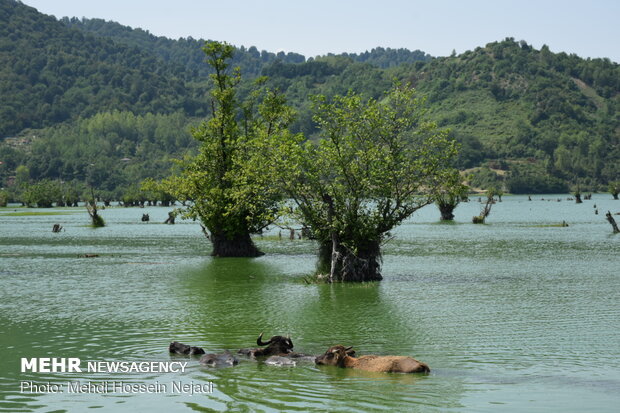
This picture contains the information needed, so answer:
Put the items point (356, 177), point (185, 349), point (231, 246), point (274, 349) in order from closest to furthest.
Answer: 1. point (274, 349)
2. point (185, 349)
3. point (356, 177)
4. point (231, 246)

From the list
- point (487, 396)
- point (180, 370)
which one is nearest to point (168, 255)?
point (180, 370)

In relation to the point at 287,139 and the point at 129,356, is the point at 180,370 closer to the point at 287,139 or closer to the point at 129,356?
the point at 129,356

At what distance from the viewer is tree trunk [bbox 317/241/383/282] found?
3925 cm

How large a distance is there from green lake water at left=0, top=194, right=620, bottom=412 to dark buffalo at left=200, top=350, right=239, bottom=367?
23 centimetres

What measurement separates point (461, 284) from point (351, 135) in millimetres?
9305

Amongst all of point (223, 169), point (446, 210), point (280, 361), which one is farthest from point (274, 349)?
point (446, 210)

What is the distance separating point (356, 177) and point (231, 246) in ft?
67.5

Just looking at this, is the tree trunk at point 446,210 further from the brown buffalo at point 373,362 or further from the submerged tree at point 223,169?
the brown buffalo at point 373,362

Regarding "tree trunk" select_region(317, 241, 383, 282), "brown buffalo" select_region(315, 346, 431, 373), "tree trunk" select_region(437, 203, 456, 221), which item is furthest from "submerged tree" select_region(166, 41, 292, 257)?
"tree trunk" select_region(437, 203, 456, 221)

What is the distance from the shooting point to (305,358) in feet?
67.3

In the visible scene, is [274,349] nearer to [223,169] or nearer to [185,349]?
[185,349]

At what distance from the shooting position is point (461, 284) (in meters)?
38.5

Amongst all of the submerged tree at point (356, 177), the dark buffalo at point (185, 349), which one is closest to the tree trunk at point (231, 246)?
the submerged tree at point (356, 177)

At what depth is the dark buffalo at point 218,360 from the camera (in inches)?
788
